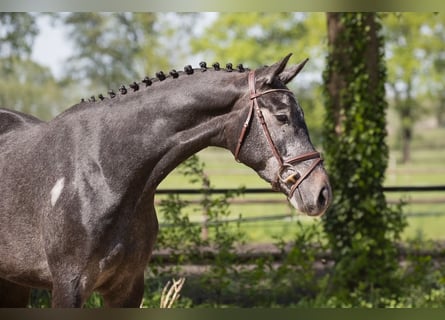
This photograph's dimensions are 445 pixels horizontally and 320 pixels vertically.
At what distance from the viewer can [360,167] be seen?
7312 millimetres

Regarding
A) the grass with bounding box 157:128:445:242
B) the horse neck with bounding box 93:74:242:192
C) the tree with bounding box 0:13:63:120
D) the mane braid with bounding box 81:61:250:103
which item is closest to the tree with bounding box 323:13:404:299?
the grass with bounding box 157:128:445:242

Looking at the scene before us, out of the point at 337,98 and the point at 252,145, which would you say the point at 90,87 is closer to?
the point at 337,98

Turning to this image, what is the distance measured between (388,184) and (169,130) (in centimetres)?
2202

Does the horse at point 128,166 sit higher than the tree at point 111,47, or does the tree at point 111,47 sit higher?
the tree at point 111,47

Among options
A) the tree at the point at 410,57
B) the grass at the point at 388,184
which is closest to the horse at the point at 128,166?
the grass at the point at 388,184

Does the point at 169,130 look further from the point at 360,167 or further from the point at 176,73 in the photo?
the point at 360,167

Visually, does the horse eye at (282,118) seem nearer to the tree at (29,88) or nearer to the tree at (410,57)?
the tree at (29,88)

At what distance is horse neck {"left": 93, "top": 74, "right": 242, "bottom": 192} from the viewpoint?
3.12 meters

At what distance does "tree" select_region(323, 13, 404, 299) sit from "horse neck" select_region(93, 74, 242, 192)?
14.4 ft

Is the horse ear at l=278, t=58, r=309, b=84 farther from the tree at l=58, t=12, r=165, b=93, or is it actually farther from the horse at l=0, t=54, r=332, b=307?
the tree at l=58, t=12, r=165, b=93

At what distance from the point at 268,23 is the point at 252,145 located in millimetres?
25117

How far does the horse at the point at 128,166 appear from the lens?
→ 118 inches

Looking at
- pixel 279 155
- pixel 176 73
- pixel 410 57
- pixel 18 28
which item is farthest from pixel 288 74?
pixel 410 57

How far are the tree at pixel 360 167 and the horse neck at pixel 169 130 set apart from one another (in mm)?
4395
